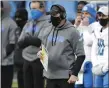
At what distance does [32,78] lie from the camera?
8977 mm

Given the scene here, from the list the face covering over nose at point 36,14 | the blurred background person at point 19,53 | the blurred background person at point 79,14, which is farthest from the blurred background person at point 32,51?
the blurred background person at point 79,14

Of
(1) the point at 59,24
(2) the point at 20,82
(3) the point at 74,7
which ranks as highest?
(1) the point at 59,24

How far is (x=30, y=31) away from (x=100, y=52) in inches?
50.2

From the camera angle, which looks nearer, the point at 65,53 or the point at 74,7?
the point at 65,53

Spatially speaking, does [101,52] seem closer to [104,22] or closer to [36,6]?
[104,22]

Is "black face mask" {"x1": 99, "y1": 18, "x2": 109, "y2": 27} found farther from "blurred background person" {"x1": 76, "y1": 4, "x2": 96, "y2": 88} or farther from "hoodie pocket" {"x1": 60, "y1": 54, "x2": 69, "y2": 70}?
"hoodie pocket" {"x1": 60, "y1": 54, "x2": 69, "y2": 70}

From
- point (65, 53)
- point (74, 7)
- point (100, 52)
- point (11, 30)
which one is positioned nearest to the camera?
point (65, 53)

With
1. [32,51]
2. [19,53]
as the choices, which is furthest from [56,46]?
[19,53]

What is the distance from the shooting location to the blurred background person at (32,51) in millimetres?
8859

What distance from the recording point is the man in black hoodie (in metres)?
7.12

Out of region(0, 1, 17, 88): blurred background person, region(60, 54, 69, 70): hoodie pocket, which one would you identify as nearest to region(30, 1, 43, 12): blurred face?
region(0, 1, 17, 88): blurred background person

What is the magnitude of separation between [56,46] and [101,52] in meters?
1.52

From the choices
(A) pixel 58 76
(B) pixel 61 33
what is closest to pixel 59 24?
(B) pixel 61 33

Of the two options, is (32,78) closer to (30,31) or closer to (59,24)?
(30,31)
